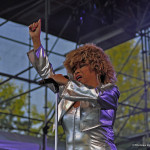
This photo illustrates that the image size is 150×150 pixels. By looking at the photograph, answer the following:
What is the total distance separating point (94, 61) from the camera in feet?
6.44

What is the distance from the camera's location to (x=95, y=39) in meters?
7.71

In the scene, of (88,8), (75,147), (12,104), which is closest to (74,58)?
(75,147)

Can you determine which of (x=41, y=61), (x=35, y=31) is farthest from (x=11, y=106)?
(x=35, y=31)

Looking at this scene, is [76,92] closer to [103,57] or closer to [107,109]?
[107,109]

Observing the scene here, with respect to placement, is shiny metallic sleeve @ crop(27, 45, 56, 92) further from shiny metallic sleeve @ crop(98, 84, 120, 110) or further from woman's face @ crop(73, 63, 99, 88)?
shiny metallic sleeve @ crop(98, 84, 120, 110)

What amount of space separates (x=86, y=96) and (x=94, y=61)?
1.04 feet

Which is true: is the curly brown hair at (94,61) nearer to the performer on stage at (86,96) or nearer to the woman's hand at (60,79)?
the performer on stage at (86,96)

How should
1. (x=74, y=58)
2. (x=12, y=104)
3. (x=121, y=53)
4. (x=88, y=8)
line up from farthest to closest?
1. (x=121, y=53)
2. (x=12, y=104)
3. (x=88, y=8)
4. (x=74, y=58)

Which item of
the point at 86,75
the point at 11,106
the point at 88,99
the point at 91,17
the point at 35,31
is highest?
the point at 11,106

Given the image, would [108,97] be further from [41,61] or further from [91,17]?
[91,17]

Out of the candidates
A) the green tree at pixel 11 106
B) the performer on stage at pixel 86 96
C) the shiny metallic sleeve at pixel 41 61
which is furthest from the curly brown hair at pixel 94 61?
the green tree at pixel 11 106

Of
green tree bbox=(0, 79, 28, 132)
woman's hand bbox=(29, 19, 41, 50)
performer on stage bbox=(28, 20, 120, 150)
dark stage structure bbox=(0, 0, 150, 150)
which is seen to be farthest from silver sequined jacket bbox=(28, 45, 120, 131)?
green tree bbox=(0, 79, 28, 132)

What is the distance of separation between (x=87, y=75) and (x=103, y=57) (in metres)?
0.17

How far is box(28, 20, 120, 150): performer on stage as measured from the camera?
1.73 m
